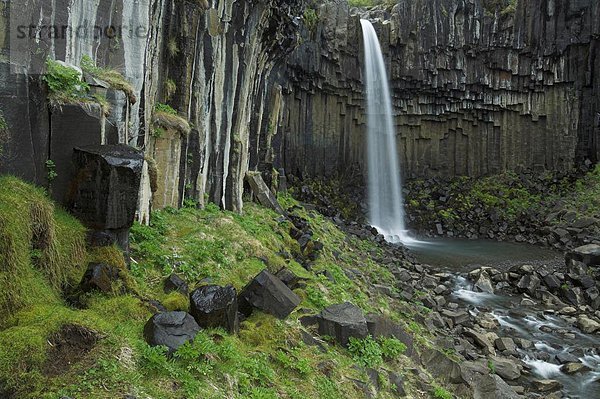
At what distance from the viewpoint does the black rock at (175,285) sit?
627 centimetres

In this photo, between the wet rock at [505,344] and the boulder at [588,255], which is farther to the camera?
the boulder at [588,255]

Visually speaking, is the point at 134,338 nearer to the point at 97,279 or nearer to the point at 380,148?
the point at 97,279

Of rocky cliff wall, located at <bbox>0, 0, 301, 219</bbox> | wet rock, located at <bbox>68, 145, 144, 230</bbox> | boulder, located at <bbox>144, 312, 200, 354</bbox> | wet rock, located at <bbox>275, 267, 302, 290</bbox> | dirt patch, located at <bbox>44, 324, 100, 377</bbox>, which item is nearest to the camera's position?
dirt patch, located at <bbox>44, 324, 100, 377</bbox>

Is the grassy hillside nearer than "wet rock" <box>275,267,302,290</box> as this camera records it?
Yes

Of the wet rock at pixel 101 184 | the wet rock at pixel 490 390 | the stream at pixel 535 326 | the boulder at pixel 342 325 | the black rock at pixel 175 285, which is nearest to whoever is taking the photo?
the wet rock at pixel 101 184

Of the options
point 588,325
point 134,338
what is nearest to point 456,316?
point 588,325

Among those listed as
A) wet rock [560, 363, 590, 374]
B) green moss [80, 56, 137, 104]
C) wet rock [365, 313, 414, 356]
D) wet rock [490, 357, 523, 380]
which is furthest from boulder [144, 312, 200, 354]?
wet rock [560, 363, 590, 374]

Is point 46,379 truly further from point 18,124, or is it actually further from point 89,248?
point 18,124

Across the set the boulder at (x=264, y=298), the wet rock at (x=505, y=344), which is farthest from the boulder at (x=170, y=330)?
the wet rock at (x=505, y=344)

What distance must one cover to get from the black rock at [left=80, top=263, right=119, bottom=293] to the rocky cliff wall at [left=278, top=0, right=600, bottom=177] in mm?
22751

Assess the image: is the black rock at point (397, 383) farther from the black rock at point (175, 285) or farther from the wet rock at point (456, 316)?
the wet rock at point (456, 316)

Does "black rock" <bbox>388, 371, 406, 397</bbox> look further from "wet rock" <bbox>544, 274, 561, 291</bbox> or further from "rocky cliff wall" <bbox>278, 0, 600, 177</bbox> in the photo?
"rocky cliff wall" <bbox>278, 0, 600, 177</bbox>

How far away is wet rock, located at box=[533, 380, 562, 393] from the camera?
8.66 m

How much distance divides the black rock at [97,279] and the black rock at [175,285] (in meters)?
0.97
